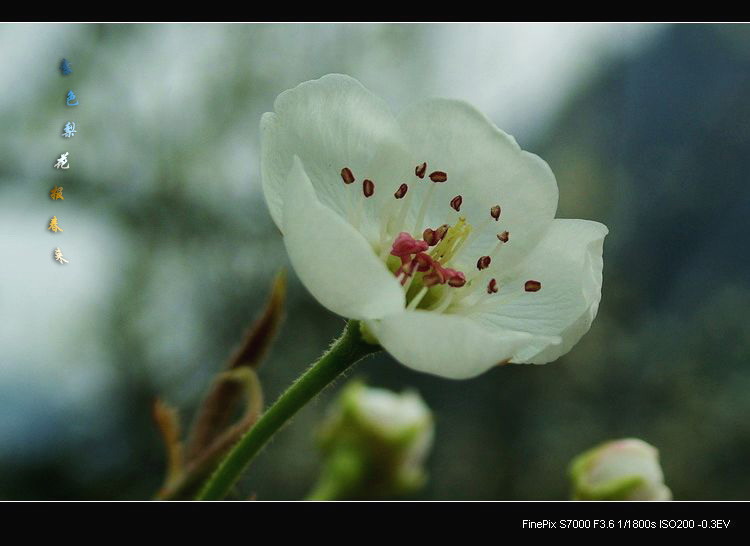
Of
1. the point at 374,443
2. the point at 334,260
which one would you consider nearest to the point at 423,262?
the point at 334,260

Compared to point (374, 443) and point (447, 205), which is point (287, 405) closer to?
point (447, 205)

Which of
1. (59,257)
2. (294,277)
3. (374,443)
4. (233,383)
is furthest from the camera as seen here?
(294,277)

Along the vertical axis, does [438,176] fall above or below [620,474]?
above

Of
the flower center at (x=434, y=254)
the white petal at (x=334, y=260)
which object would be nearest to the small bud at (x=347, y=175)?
the flower center at (x=434, y=254)

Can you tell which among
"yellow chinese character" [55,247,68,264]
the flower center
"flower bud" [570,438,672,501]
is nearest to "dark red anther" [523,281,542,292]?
the flower center

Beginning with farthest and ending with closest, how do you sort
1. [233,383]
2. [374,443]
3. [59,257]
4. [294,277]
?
[294,277], [374,443], [59,257], [233,383]
